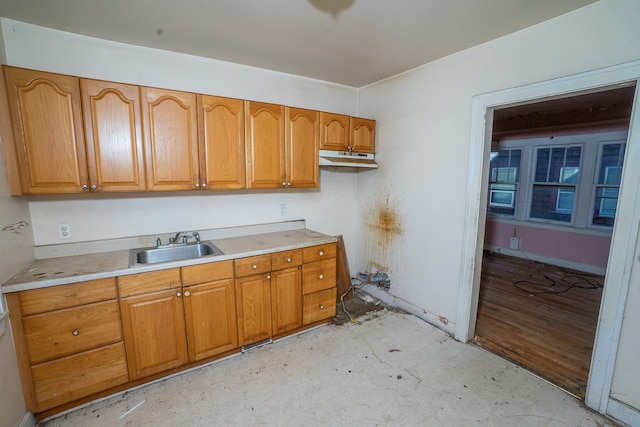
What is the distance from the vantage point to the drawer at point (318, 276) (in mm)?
2559

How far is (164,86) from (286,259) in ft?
5.75

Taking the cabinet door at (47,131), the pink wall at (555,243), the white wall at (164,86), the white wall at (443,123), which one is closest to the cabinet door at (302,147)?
Answer: the white wall at (164,86)

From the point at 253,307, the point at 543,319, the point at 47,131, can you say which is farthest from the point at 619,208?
the point at 47,131

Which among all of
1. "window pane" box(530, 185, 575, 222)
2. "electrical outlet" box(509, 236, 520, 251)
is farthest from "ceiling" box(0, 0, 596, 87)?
"electrical outlet" box(509, 236, 520, 251)

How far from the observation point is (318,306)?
8.77ft

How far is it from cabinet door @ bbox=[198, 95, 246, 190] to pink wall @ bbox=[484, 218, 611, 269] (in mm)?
4824

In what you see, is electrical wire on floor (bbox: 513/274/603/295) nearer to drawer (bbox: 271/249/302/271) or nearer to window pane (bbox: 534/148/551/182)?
window pane (bbox: 534/148/551/182)

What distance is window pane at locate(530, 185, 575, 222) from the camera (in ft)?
14.7

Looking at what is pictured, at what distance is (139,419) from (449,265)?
2592 millimetres

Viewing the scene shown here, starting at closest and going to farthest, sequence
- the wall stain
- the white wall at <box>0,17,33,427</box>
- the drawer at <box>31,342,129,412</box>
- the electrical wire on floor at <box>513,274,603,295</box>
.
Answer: the white wall at <box>0,17,33,427</box> < the drawer at <box>31,342,129,412</box> < the wall stain < the electrical wire on floor at <box>513,274,603,295</box>

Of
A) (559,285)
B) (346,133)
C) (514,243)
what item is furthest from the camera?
(514,243)

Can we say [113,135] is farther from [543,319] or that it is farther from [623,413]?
[543,319]

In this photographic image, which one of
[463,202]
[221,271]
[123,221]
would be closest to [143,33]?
[123,221]

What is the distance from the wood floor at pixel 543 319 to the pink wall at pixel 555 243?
0.25 meters
